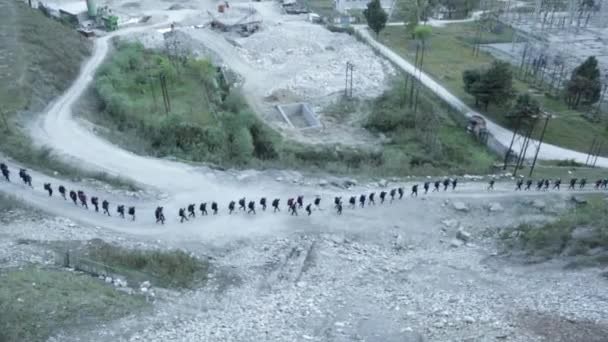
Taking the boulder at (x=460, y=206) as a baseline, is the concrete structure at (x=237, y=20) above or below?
above

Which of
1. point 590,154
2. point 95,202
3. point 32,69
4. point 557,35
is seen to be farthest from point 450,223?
point 557,35

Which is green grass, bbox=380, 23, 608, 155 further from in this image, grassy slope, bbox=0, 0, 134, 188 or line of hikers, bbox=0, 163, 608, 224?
grassy slope, bbox=0, 0, 134, 188

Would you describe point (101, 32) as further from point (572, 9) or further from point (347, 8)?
point (572, 9)

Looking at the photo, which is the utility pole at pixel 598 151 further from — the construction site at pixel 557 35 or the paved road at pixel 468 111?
the construction site at pixel 557 35

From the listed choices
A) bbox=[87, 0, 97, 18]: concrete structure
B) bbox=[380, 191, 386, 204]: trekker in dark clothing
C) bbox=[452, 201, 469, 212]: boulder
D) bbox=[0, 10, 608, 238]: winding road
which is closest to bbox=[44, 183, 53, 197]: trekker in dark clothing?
bbox=[0, 10, 608, 238]: winding road

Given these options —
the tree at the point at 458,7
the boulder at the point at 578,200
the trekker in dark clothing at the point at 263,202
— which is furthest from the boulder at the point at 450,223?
the tree at the point at 458,7

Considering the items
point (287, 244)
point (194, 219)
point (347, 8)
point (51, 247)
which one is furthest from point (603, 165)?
point (347, 8)

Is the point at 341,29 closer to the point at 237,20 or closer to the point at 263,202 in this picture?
the point at 237,20
